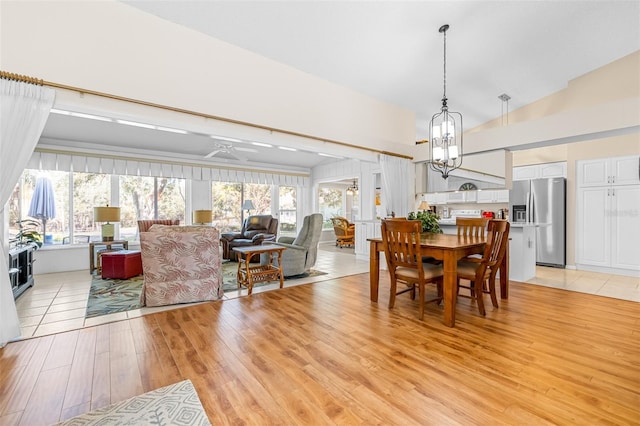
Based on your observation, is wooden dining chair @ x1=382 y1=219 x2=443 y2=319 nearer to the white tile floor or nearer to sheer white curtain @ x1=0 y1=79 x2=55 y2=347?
the white tile floor

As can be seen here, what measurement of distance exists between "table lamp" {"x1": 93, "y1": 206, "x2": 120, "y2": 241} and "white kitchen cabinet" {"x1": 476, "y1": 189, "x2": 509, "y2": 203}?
7083 millimetres

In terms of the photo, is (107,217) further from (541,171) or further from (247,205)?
(541,171)

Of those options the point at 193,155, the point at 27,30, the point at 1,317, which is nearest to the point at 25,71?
the point at 27,30

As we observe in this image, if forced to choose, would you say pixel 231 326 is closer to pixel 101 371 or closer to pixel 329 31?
pixel 101 371

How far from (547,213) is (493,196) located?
0.95 meters

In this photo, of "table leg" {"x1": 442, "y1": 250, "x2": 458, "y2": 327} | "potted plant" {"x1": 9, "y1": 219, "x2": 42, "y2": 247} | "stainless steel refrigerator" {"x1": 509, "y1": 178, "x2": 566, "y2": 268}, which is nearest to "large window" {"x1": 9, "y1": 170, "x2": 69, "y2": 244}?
"potted plant" {"x1": 9, "y1": 219, "x2": 42, "y2": 247}

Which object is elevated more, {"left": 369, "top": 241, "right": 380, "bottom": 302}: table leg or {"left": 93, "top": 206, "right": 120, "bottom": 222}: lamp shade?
{"left": 93, "top": 206, "right": 120, "bottom": 222}: lamp shade

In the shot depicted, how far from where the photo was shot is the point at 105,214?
5047 mm

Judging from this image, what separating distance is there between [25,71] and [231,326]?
2.93 meters

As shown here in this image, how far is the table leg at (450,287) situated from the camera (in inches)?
107

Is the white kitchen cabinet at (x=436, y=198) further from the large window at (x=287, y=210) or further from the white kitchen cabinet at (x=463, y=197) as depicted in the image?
the large window at (x=287, y=210)

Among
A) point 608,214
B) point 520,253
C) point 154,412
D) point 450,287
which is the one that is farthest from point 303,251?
point 608,214

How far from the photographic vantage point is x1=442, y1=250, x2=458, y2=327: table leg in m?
2.71

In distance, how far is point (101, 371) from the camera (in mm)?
1980
